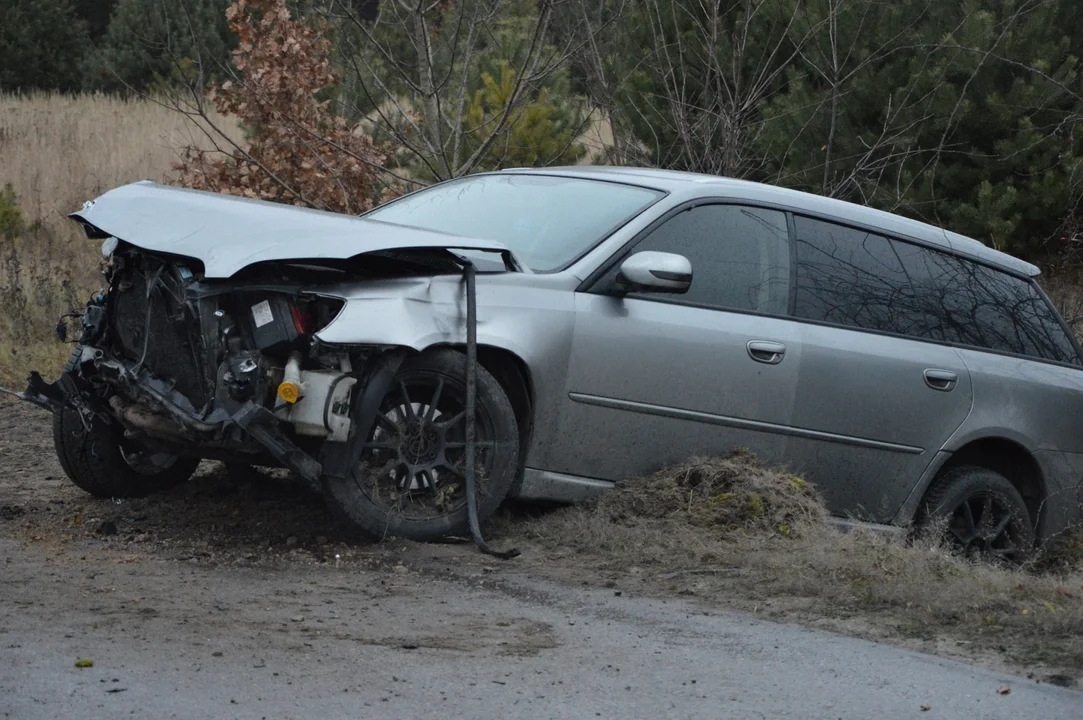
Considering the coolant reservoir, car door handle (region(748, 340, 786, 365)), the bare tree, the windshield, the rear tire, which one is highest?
the bare tree

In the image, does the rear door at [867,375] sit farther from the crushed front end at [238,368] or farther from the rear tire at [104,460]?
the rear tire at [104,460]

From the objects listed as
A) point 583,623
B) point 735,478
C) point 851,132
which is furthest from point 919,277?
point 851,132

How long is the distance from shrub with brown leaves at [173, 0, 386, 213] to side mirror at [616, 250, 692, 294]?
239 inches

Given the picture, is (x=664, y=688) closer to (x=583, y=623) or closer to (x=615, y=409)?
(x=583, y=623)

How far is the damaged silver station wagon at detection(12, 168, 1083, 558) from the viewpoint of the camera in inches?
215

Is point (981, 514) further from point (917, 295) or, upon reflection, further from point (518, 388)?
point (518, 388)

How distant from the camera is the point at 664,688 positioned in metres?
4.11

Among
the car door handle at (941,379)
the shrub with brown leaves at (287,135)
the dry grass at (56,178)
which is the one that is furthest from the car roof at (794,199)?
the dry grass at (56,178)

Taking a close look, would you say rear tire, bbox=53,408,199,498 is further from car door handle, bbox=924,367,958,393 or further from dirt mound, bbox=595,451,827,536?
car door handle, bbox=924,367,958,393

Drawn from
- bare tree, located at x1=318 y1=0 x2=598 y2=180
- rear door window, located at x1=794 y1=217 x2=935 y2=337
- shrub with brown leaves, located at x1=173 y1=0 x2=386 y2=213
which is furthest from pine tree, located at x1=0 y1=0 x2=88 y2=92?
rear door window, located at x1=794 y1=217 x2=935 y2=337

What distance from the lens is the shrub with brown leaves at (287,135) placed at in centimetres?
1191

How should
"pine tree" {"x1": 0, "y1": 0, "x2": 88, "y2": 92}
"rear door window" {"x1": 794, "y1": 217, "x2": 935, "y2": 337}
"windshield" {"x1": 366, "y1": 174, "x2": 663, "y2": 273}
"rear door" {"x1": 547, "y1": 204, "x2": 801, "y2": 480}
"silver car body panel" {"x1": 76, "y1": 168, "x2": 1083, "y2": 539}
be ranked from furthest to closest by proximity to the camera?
"pine tree" {"x1": 0, "y1": 0, "x2": 88, "y2": 92} → "rear door window" {"x1": 794, "y1": 217, "x2": 935, "y2": 337} → "windshield" {"x1": 366, "y1": 174, "x2": 663, "y2": 273} → "rear door" {"x1": 547, "y1": 204, "x2": 801, "y2": 480} → "silver car body panel" {"x1": 76, "y1": 168, "x2": 1083, "y2": 539}

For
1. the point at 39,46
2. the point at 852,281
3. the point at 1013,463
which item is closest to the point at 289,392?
the point at 852,281

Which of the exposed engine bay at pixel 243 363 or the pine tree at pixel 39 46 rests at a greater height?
the pine tree at pixel 39 46
